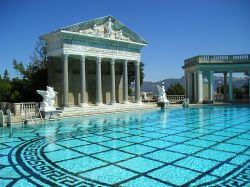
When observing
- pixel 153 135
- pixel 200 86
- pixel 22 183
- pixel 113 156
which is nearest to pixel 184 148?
pixel 113 156

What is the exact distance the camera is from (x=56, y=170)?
6.79m

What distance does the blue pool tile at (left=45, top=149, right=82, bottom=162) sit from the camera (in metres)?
7.98

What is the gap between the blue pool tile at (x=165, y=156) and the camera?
7.66m

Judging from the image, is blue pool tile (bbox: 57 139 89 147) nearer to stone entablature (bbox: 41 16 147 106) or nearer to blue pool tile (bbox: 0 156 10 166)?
blue pool tile (bbox: 0 156 10 166)

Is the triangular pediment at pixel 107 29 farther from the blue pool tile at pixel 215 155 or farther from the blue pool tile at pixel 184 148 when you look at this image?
the blue pool tile at pixel 215 155

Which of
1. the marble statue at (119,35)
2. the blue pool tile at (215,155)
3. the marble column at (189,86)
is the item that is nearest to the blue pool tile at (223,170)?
the blue pool tile at (215,155)

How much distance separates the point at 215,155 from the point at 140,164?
2462 millimetres

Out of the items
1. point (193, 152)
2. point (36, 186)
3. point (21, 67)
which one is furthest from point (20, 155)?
point (21, 67)

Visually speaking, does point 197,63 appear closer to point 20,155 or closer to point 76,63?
point 76,63

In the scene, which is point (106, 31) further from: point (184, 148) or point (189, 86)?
point (184, 148)

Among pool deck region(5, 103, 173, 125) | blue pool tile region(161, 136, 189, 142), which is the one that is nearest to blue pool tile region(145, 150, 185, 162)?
blue pool tile region(161, 136, 189, 142)

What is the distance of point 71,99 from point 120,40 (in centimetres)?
753

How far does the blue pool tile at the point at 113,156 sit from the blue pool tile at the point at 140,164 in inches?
14.6

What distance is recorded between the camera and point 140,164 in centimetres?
718
